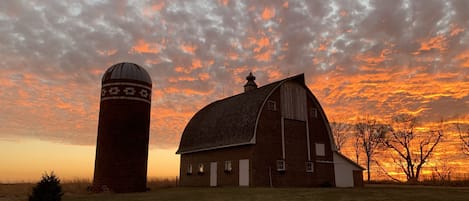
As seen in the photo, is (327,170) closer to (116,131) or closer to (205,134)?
(205,134)

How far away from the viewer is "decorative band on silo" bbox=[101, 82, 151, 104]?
2841 cm

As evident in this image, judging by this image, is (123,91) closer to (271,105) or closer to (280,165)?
(271,105)

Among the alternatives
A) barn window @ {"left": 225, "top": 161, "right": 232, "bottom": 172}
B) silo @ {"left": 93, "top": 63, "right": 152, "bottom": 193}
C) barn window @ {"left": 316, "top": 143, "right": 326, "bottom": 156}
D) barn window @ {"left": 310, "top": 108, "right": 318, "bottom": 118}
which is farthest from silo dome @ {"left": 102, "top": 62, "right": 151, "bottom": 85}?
barn window @ {"left": 316, "top": 143, "right": 326, "bottom": 156}

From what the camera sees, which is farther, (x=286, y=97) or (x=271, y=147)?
(x=286, y=97)

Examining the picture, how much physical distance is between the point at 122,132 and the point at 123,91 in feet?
10.0

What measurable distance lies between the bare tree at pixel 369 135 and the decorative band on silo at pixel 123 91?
115 feet

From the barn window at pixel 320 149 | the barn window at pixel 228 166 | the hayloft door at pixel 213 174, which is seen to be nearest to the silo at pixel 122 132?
the hayloft door at pixel 213 174

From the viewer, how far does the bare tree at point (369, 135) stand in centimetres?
5175

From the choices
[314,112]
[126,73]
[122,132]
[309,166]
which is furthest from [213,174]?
[126,73]

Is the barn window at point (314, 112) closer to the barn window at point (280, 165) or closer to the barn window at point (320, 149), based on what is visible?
the barn window at point (320, 149)

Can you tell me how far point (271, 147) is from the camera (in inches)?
1085

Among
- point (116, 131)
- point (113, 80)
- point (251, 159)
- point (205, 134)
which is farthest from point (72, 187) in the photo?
point (251, 159)

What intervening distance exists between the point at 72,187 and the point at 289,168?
16.8m

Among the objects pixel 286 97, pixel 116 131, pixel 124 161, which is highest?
pixel 286 97
